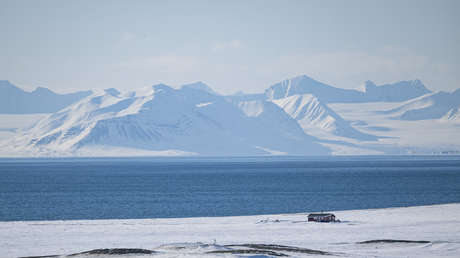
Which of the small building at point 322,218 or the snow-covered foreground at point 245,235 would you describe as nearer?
the snow-covered foreground at point 245,235

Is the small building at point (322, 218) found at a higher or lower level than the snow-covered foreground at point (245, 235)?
higher

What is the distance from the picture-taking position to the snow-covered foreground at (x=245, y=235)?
42594 millimetres

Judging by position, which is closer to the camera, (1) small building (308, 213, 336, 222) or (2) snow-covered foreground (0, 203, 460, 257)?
(2) snow-covered foreground (0, 203, 460, 257)

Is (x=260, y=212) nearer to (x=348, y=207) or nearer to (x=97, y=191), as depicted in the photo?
(x=348, y=207)

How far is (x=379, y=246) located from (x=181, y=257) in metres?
14.6

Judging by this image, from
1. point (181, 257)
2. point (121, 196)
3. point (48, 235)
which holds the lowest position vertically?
point (181, 257)

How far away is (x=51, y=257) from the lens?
130 feet

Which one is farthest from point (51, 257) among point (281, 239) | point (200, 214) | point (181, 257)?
point (200, 214)

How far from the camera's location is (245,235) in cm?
5156

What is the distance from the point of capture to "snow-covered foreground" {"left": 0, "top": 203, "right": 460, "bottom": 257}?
42594 millimetres

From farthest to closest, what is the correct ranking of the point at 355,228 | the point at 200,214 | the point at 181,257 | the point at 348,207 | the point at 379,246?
the point at 348,207, the point at 200,214, the point at 355,228, the point at 379,246, the point at 181,257

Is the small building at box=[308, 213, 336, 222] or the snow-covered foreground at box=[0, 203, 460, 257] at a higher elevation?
the small building at box=[308, 213, 336, 222]

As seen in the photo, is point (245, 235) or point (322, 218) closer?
point (245, 235)

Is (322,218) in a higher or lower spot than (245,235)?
higher
